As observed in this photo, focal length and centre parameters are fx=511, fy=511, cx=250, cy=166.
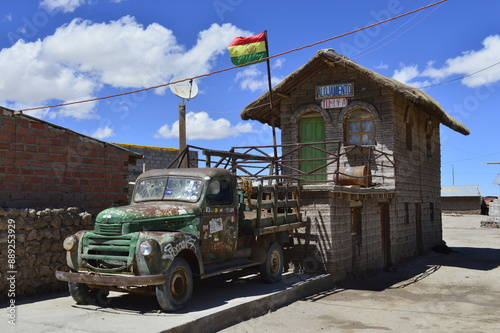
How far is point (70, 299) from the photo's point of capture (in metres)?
8.46

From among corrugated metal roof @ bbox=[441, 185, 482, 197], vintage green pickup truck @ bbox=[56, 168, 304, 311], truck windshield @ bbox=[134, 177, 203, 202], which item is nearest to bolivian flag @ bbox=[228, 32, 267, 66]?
vintage green pickup truck @ bbox=[56, 168, 304, 311]

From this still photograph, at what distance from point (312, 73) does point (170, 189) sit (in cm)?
933

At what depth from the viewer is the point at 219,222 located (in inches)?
339

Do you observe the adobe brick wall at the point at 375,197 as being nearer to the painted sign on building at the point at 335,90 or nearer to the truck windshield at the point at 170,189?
the painted sign on building at the point at 335,90

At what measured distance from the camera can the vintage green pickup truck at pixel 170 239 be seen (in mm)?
7180

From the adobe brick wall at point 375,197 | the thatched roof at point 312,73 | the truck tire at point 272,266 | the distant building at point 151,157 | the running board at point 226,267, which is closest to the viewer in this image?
the running board at point 226,267

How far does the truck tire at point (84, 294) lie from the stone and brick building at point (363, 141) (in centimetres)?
640

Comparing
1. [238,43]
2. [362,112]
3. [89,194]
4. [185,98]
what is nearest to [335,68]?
[362,112]

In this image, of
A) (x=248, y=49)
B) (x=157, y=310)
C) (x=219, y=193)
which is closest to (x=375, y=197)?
(x=248, y=49)

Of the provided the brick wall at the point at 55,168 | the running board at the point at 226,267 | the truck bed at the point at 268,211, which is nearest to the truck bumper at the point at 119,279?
the running board at the point at 226,267

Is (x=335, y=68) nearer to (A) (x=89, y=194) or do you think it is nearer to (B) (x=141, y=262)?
(A) (x=89, y=194)

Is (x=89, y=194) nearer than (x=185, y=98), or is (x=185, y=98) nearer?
(x=89, y=194)

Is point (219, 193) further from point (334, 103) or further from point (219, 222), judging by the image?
point (334, 103)

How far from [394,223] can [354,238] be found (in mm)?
3061
